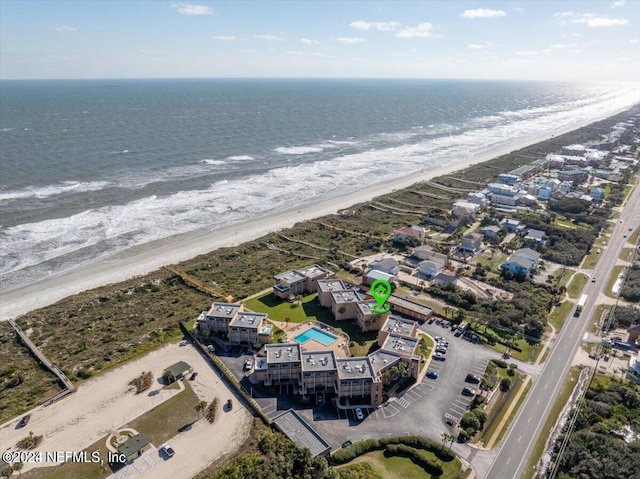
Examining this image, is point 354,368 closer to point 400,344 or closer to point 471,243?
point 400,344

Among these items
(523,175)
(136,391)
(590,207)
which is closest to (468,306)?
(136,391)

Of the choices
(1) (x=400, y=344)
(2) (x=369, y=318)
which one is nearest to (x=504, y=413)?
(1) (x=400, y=344)

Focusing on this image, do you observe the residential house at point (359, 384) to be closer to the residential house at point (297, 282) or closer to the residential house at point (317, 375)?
the residential house at point (317, 375)

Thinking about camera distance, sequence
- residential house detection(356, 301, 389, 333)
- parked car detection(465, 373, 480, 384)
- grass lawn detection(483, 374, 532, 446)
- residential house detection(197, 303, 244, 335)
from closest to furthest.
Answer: grass lawn detection(483, 374, 532, 446) < parked car detection(465, 373, 480, 384) < residential house detection(197, 303, 244, 335) < residential house detection(356, 301, 389, 333)

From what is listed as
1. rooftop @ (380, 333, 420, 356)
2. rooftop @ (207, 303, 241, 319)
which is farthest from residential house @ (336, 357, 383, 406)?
rooftop @ (207, 303, 241, 319)

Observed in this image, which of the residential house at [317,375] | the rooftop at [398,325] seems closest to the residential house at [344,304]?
the rooftop at [398,325]

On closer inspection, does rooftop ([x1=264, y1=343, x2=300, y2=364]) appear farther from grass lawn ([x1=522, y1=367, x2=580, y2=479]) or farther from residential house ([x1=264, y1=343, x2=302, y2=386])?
grass lawn ([x1=522, y1=367, x2=580, y2=479])
